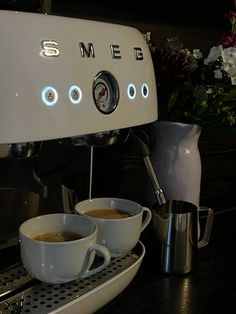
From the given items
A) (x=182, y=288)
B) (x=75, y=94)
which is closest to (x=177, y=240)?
(x=182, y=288)

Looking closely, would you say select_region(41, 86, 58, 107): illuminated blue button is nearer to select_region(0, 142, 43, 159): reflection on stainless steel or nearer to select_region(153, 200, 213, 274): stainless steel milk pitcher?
select_region(0, 142, 43, 159): reflection on stainless steel

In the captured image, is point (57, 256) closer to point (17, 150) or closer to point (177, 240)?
point (17, 150)

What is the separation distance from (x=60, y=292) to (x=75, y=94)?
23 centimetres

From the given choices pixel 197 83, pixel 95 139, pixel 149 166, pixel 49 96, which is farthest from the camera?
pixel 197 83

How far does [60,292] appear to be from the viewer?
1.69ft

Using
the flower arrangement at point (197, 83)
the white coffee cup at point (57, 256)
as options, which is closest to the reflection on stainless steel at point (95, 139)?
the white coffee cup at point (57, 256)

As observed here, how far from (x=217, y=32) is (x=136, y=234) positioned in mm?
635

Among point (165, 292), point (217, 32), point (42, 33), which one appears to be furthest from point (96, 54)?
point (217, 32)

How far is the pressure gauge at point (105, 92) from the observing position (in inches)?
19.1

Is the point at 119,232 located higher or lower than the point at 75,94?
lower

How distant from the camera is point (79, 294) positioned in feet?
1.66

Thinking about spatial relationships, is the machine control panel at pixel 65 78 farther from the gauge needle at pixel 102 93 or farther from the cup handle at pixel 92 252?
the cup handle at pixel 92 252

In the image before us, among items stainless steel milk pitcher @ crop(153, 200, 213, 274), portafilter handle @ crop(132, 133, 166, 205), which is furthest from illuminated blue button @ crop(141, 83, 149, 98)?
stainless steel milk pitcher @ crop(153, 200, 213, 274)

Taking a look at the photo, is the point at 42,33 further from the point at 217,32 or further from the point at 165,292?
the point at 217,32
